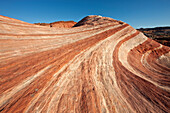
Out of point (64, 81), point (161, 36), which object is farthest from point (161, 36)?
point (64, 81)

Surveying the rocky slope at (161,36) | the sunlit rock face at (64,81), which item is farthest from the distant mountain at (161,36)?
the sunlit rock face at (64,81)

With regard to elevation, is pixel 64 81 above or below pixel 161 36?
below

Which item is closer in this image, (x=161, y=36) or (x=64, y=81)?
(x=64, y=81)

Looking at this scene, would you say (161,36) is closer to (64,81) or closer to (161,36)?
(161,36)

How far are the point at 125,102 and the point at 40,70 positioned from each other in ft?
9.24

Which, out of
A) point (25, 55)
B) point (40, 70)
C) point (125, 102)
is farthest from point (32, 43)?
point (125, 102)

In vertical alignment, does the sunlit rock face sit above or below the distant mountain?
below

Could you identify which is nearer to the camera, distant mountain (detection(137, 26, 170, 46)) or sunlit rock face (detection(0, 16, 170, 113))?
sunlit rock face (detection(0, 16, 170, 113))

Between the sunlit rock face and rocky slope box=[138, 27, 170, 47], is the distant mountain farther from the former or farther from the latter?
the sunlit rock face

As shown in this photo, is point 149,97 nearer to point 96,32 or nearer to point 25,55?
point 25,55

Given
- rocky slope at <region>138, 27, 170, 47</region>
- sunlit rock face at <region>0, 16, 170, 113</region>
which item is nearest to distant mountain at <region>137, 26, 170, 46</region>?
rocky slope at <region>138, 27, 170, 47</region>

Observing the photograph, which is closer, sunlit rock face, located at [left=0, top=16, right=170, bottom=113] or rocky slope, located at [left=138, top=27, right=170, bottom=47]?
sunlit rock face, located at [left=0, top=16, right=170, bottom=113]

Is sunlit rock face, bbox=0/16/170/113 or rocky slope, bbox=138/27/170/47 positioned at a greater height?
rocky slope, bbox=138/27/170/47

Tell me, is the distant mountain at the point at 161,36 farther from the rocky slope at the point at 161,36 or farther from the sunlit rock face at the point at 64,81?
the sunlit rock face at the point at 64,81
